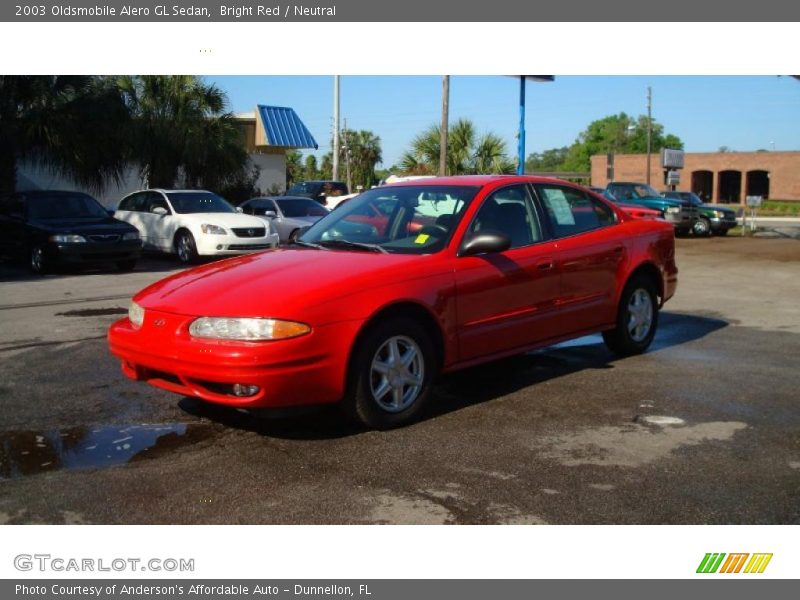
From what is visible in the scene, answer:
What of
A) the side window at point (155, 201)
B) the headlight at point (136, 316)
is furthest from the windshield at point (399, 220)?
the side window at point (155, 201)

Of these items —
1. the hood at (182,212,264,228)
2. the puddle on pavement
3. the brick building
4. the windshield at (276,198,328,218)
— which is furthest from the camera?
the brick building

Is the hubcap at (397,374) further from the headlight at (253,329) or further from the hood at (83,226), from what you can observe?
the hood at (83,226)

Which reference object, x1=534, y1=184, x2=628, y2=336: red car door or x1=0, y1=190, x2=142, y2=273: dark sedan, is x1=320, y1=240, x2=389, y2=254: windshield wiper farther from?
x1=0, y1=190, x2=142, y2=273: dark sedan

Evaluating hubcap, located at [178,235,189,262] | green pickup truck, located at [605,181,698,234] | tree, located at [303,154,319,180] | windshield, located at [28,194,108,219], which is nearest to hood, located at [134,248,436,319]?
windshield, located at [28,194,108,219]

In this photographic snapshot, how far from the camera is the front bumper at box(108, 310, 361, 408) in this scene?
4.60 meters

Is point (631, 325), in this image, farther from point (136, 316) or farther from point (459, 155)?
point (459, 155)

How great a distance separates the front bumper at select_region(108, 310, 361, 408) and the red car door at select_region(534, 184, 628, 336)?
2192 millimetres

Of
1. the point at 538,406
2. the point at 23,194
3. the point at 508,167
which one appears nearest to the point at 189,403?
the point at 538,406

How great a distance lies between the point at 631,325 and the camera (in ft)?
23.7

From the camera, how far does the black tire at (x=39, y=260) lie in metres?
14.3

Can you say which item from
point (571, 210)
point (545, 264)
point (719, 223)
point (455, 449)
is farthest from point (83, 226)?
point (719, 223)

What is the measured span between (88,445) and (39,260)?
10.5 metres

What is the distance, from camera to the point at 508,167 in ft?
98.4

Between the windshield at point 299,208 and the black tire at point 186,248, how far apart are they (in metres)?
3.42
